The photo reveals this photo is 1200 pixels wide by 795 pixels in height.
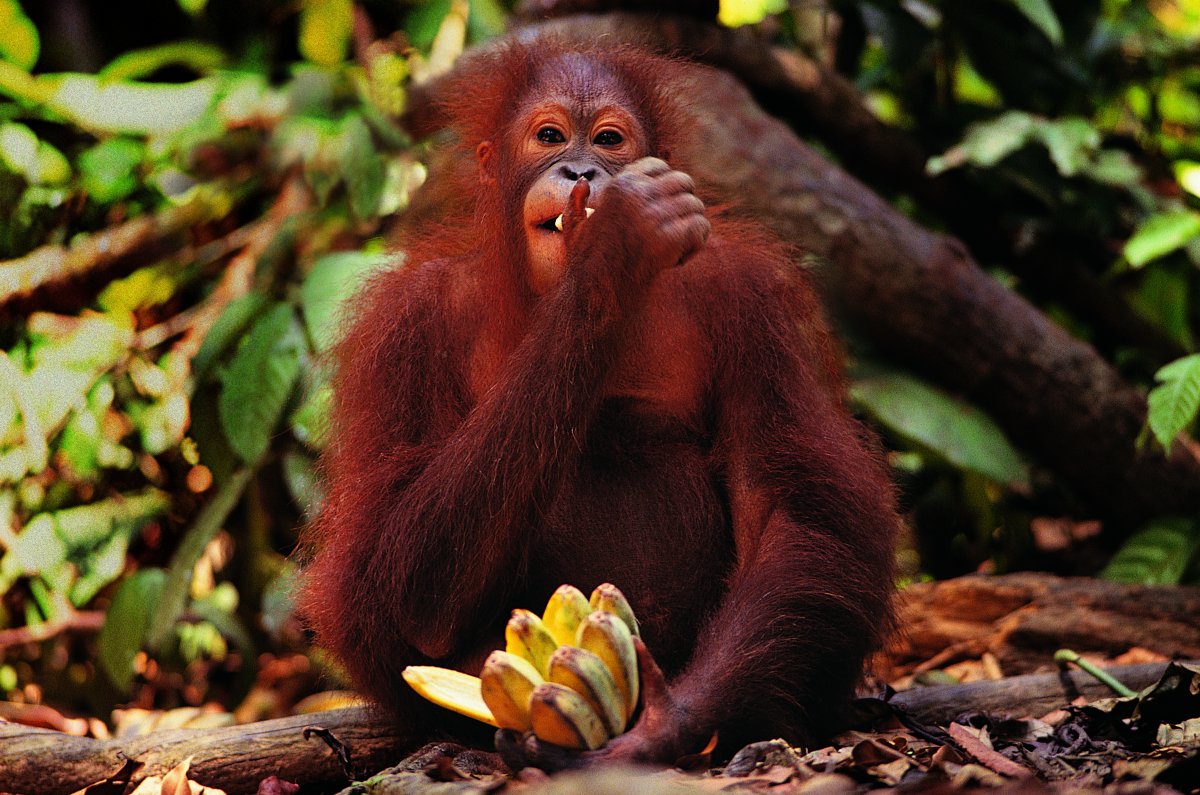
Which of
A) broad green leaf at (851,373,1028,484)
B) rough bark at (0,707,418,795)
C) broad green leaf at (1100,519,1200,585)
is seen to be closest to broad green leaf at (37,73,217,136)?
rough bark at (0,707,418,795)

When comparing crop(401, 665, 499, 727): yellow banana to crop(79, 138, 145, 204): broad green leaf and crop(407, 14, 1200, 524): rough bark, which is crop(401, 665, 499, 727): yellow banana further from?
crop(79, 138, 145, 204): broad green leaf

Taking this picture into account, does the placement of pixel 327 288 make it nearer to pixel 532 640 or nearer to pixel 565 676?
pixel 532 640

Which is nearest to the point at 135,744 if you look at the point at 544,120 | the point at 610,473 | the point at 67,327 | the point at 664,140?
the point at 610,473

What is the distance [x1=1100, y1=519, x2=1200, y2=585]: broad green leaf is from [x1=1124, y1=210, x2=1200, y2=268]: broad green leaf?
3.59 feet

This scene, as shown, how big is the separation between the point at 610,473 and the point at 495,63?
1.32 meters

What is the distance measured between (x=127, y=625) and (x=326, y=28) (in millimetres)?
3043

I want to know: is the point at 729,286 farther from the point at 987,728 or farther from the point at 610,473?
the point at 987,728

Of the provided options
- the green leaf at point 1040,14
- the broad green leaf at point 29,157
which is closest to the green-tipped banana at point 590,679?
the broad green leaf at point 29,157

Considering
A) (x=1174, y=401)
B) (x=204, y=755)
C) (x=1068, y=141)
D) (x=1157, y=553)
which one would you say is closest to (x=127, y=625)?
(x=204, y=755)

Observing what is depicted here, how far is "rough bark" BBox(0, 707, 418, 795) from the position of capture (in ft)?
9.37

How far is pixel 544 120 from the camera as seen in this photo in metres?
3.02

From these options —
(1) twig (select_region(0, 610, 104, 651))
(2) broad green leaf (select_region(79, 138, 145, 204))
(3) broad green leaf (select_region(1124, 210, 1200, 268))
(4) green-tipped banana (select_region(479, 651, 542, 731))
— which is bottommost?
(1) twig (select_region(0, 610, 104, 651))

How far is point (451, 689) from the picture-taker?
245 cm

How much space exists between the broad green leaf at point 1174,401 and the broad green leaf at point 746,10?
9.48 ft
